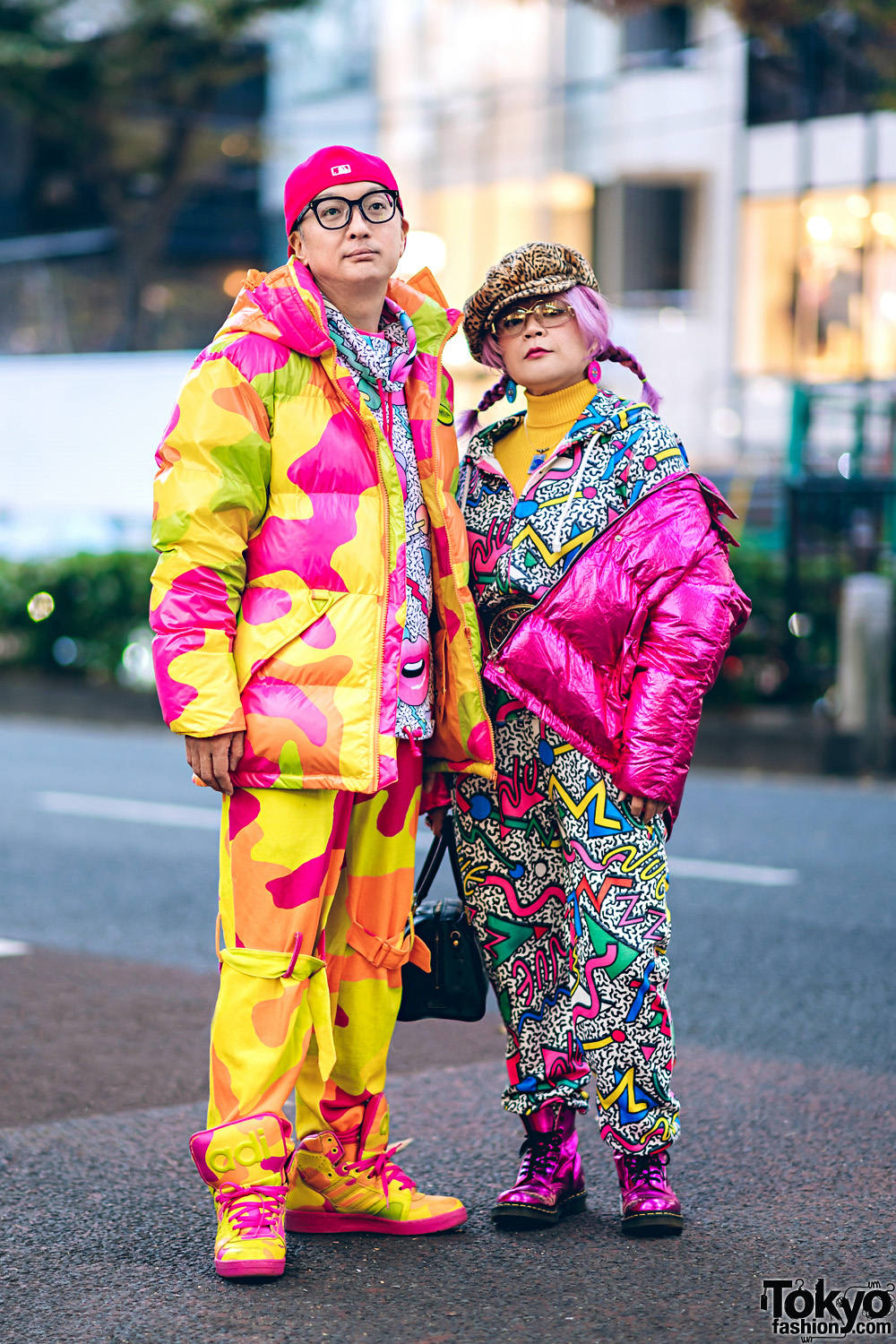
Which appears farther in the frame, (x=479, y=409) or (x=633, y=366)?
(x=479, y=409)

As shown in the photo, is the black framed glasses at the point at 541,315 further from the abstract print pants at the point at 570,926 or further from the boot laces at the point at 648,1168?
the boot laces at the point at 648,1168

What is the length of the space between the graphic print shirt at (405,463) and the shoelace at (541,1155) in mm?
904

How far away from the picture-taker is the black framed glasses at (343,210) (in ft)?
10.9

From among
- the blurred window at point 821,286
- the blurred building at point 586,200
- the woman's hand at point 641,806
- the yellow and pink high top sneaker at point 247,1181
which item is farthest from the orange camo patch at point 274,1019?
the blurred window at point 821,286

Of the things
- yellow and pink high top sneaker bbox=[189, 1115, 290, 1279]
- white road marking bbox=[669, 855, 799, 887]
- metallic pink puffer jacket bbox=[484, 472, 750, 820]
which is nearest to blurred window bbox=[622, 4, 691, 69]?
white road marking bbox=[669, 855, 799, 887]

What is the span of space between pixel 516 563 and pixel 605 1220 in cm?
136

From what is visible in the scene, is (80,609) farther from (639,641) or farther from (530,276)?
(639,641)

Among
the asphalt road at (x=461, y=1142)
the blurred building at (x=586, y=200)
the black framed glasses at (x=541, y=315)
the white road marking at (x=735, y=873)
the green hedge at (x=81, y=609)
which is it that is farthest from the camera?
the blurred building at (x=586, y=200)

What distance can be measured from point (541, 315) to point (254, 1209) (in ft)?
6.04

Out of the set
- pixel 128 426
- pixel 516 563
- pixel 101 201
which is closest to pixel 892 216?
pixel 128 426

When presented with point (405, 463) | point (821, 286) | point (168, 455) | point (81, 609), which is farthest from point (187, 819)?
point (821, 286)

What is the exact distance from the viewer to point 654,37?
1069 inches

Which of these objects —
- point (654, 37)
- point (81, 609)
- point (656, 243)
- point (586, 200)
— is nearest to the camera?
point (81, 609)

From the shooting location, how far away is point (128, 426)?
23.7m
